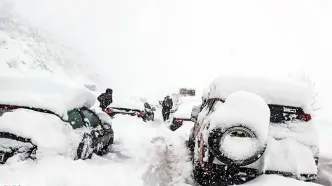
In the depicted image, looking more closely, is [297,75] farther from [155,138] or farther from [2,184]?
[2,184]

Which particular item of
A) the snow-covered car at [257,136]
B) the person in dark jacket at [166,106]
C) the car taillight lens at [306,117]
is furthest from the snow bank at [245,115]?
the person in dark jacket at [166,106]

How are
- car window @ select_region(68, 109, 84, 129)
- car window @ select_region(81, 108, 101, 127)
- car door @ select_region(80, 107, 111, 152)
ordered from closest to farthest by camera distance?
car window @ select_region(68, 109, 84, 129) → car door @ select_region(80, 107, 111, 152) → car window @ select_region(81, 108, 101, 127)

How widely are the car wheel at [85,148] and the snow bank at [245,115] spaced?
2.30 metres

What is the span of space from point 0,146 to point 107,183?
1.56m

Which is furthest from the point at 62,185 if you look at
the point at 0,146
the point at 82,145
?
the point at 82,145

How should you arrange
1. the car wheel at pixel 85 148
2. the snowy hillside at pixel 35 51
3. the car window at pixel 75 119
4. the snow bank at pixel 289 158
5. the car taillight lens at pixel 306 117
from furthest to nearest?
the snowy hillside at pixel 35 51 < the car window at pixel 75 119 < the car wheel at pixel 85 148 < the car taillight lens at pixel 306 117 < the snow bank at pixel 289 158

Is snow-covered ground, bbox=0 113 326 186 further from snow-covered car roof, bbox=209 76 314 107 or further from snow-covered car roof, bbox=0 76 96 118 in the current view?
snow-covered car roof, bbox=209 76 314 107

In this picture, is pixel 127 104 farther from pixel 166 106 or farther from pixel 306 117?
pixel 306 117

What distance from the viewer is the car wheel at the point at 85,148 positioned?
5.69 metres

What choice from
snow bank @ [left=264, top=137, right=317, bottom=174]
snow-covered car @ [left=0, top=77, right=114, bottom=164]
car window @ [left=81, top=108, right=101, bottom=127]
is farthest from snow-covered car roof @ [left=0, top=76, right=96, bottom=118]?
snow bank @ [left=264, top=137, right=317, bottom=174]

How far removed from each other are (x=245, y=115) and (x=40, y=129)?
299 centimetres

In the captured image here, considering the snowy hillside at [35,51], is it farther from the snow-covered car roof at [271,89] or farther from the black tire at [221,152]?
the black tire at [221,152]

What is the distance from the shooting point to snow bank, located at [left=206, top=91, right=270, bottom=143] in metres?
4.51

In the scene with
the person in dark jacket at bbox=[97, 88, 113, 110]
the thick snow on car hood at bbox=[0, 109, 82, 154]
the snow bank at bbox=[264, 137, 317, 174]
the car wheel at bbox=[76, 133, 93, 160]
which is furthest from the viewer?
the person in dark jacket at bbox=[97, 88, 113, 110]
